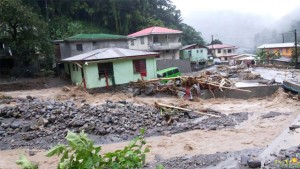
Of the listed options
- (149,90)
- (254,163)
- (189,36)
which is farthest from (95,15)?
(254,163)

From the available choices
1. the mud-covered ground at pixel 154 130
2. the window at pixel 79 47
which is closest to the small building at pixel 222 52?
the window at pixel 79 47

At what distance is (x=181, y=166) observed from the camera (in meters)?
8.84

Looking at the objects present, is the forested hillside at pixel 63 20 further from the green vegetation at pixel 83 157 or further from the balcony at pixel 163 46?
the green vegetation at pixel 83 157

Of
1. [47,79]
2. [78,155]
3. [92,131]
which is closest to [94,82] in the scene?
[47,79]

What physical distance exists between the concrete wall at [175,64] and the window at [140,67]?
11352 millimetres

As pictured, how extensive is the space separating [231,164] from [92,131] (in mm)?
7085

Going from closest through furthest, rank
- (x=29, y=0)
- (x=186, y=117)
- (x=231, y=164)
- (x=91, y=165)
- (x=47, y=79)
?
(x=91, y=165)
(x=231, y=164)
(x=186, y=117)
(x=47, y=79)
(x=29, y=0)

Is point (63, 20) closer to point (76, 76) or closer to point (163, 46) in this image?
point (163, 46)

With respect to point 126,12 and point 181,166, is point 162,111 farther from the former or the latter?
point 126,12

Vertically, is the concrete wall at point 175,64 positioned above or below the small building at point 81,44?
below

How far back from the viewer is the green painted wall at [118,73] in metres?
22.5

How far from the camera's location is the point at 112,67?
2334 cm

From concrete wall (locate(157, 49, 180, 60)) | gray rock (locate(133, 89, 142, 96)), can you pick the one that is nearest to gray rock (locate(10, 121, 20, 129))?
gray rock (locate(133, 89, 142, 96))

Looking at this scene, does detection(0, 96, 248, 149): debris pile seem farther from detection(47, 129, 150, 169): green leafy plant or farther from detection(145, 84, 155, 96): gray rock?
detection(47, 129, 150, 169): green leafy plant
